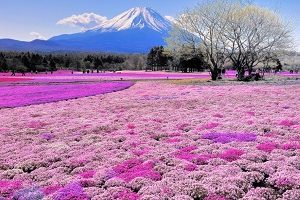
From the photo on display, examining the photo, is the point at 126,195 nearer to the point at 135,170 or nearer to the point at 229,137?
the point at 135,170

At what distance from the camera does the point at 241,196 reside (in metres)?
12.0

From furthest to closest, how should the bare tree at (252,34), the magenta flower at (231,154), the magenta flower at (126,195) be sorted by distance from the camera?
1. the bare tree at (252,34)
2. the magenta flower at (231,154)
3. the magenta flower at (126,195)

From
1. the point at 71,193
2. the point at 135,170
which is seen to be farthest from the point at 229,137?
the point at 71,193

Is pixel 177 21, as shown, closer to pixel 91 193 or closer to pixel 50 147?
pixel 50 147

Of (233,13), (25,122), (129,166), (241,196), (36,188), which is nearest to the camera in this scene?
(241,196)

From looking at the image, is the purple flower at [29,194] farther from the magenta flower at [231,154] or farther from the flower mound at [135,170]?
the magenta flower at [231,154]

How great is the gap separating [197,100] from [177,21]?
4170 centimetres

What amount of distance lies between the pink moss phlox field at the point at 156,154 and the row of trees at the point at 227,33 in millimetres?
41416

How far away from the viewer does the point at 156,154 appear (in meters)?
17.3

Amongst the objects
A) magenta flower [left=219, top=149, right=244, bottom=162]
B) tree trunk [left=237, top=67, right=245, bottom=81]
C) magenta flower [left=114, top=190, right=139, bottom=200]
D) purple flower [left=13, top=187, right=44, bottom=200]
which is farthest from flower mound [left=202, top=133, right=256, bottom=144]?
tree trunk [left=237, top=67, right=245, bottom=81]

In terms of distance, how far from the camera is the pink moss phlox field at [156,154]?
42.2 ft

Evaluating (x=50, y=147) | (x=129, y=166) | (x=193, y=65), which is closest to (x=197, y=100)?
(x=50, y=147)

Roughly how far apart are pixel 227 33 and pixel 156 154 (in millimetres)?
59364

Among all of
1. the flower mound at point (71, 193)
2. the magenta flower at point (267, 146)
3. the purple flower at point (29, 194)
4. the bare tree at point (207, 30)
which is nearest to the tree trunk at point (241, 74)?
the bare tree at point (207, 30)
